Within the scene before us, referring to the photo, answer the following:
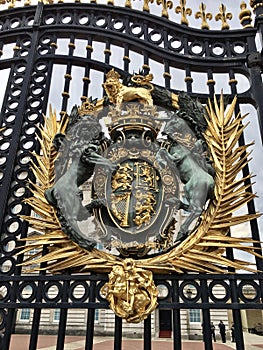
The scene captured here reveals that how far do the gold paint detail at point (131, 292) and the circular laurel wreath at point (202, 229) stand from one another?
0.07 metres

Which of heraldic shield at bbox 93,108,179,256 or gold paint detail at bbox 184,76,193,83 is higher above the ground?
gold paint detail at bbox 184,76,193,83

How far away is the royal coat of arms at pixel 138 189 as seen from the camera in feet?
9.19

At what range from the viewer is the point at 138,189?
10.0ft

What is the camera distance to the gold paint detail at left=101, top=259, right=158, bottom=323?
2.60 metres

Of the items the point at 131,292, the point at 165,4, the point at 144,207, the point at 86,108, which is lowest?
the point at 131,292

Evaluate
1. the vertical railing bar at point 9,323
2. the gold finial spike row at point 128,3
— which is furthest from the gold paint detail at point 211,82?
the vertical railing bar at point 9,323

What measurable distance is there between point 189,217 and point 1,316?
1.95 m

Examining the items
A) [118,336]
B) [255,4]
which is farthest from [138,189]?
[255,4]

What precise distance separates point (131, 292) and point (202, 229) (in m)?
0.81

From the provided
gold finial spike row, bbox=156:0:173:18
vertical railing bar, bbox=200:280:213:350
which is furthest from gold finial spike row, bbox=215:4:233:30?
vertical railing bar, bbox=200:280:213:350

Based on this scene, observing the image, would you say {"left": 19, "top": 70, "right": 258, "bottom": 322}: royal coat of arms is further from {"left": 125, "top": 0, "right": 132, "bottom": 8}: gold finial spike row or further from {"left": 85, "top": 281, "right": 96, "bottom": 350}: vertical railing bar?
{"left": 125, "top": 0, "right": 132, "bottom": 8}: gold finial spike row

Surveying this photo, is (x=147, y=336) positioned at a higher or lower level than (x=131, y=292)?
lower

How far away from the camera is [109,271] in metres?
2.82

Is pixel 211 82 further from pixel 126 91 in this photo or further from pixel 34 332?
pixel 34 332
